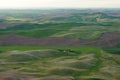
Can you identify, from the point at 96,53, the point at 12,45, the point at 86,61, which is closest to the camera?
the point at 86,61

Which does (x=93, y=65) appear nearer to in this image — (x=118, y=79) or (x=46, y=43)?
(x=118, y=79)

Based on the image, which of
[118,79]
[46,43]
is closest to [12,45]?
[46,43]

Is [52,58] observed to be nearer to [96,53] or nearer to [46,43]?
[96,53]

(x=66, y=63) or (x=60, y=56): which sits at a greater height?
(x=66, y=63)

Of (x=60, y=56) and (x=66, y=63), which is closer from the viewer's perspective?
(x=66, y=63)

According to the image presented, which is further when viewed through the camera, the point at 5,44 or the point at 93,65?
the point at 5,44

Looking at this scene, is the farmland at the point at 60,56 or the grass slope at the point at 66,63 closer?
the farmland at the point at 60,56

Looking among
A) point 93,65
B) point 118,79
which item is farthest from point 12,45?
point 118,79

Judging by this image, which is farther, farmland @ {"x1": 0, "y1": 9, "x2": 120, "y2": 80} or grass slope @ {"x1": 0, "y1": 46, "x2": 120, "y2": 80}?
grass slope @ {"x1": 0, "y1": 46, "x2": 120, "y2": 80}

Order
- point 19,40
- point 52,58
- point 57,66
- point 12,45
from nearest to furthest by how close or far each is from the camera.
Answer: point 57,66
point 52,58
point 12,45
point 19,40
